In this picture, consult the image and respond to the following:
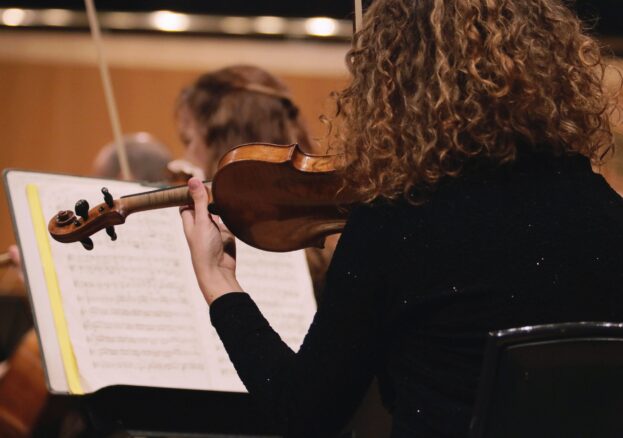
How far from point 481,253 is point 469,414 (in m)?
0.17

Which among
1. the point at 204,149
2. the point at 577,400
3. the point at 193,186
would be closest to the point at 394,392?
the point at 577,400

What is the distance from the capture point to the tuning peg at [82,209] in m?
1.30

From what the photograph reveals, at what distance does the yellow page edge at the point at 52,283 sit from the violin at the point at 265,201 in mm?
146

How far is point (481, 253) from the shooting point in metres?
0.99

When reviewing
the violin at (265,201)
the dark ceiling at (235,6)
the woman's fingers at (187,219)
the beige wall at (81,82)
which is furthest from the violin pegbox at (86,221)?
the beige wall at (81,82)

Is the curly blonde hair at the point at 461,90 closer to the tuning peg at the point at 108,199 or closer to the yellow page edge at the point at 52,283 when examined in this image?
the tuning peg at the point at 108,199

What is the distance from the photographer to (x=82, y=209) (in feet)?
4.30

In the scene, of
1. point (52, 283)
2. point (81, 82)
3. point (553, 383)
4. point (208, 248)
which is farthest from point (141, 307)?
point (81, 82)

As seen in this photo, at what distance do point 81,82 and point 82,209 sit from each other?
285 cm

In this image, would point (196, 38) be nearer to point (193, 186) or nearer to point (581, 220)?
point (193, 186)

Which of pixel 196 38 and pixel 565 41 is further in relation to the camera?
pixel 196 38

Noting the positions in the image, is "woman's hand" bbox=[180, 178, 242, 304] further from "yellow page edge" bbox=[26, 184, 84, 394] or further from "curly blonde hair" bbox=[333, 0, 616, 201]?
"yellow page edge" bbox=[26, 184, 84, 394]

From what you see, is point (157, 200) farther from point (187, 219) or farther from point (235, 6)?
point (235, 6)

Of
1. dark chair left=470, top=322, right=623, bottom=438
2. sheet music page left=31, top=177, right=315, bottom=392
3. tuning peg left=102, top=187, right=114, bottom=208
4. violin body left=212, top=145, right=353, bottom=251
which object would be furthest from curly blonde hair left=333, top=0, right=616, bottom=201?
sheet music page left=31, top=177, right=315, bottom=392
